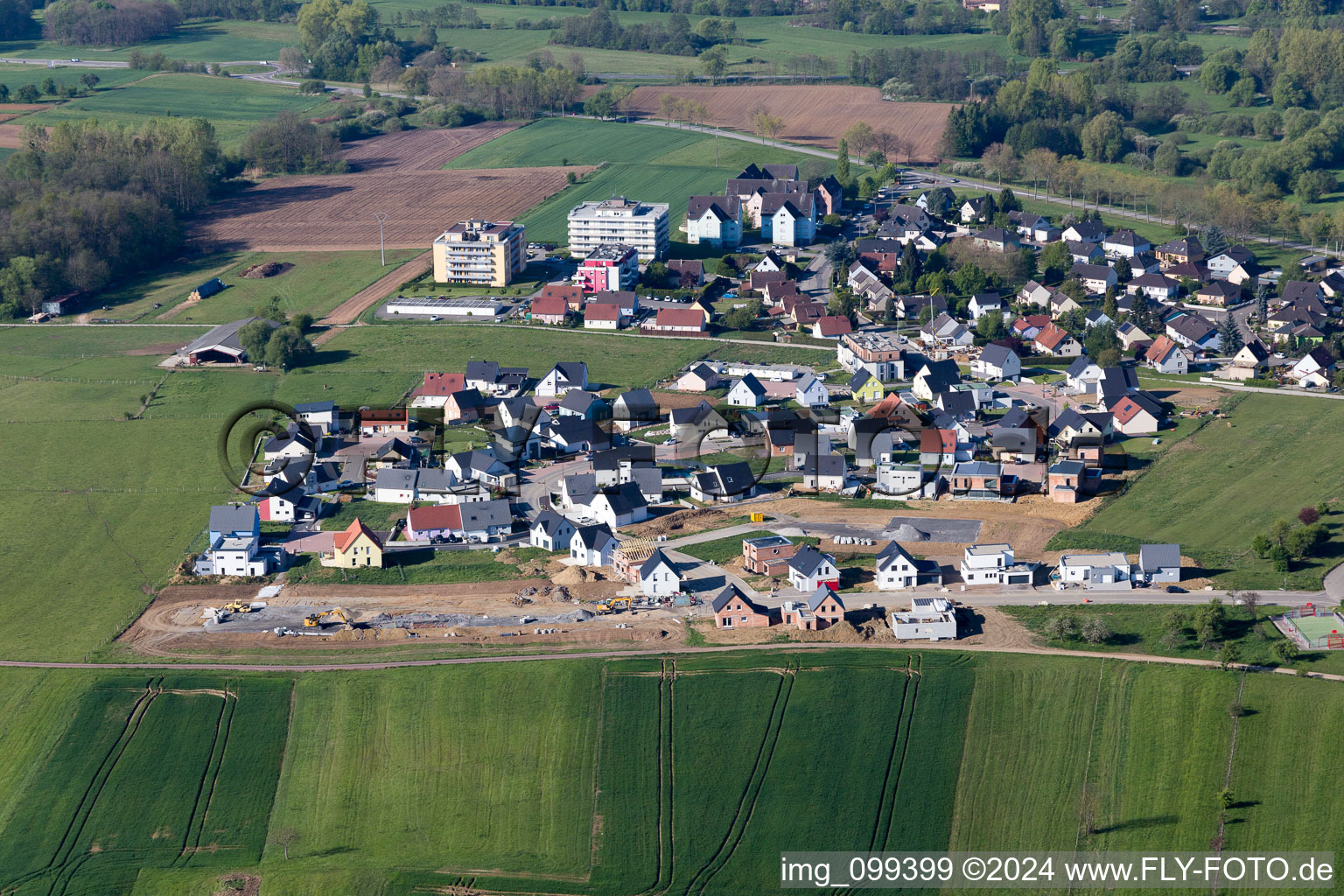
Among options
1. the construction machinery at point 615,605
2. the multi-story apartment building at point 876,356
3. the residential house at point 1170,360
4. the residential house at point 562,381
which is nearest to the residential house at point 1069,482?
the multi-story apartment building at point 876,356

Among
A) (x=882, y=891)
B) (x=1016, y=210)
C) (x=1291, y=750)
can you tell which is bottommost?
(x=882, y=891)

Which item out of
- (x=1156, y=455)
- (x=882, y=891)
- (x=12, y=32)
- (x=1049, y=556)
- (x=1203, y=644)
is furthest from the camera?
(x=12, y=32)

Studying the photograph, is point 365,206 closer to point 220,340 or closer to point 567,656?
point 220,340

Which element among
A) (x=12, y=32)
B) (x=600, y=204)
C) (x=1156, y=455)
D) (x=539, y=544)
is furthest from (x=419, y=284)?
(x=12, y=32)

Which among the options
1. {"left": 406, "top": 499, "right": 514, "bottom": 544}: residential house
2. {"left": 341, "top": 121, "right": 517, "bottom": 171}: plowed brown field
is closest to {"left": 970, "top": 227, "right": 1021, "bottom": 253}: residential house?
{"left": 341, "top": 121, "right": 517, "bottom": 171}: plowed brown field

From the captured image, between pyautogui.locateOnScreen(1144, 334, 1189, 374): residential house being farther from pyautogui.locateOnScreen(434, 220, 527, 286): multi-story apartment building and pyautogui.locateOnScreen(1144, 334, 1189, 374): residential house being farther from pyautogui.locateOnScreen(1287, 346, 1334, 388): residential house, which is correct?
pyautogui.locateOnScreen(434, 220, 527, 286): multi-story apartment building

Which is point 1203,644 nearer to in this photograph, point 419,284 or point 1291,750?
point 1291,750
